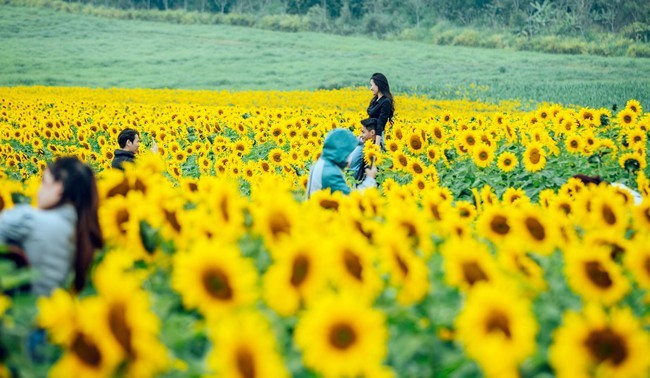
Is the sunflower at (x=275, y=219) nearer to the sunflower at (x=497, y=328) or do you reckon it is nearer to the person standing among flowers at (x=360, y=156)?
the sunflower at (x=497, y=328)

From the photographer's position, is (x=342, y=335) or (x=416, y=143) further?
(x=416, y=143)

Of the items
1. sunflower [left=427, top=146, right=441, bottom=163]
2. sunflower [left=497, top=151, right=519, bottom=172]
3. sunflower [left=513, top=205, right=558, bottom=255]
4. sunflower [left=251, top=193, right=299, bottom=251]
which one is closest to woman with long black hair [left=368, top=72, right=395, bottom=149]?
sunflower [left=427, top=146, right=441, bottom=163]

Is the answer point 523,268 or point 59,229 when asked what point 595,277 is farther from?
point 59,229

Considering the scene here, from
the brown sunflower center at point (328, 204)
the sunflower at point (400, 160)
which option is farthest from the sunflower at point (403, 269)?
the sunflower at point (400, 160)

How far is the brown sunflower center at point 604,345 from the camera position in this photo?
2.10 metres

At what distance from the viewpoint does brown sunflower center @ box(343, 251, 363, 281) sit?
2.45 metres

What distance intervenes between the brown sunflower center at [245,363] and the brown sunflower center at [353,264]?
2.00 ft

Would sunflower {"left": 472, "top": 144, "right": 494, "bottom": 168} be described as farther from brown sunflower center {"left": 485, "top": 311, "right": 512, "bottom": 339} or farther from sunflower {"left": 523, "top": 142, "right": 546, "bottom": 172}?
brown sunflower center {"left": 485, "top": 311, "right": 512, "bottom": 339}

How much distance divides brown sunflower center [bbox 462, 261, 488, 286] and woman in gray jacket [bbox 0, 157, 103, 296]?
1509 millimetres

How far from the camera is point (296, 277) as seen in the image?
92.7 inches

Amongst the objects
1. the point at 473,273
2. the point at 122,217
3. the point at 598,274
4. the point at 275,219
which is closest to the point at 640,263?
the point at 598,274

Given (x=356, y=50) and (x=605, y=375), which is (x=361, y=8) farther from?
(x=605, y=375)

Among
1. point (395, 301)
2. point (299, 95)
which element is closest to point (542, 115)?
point (395, 301)

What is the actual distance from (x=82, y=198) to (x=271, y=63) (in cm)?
3824
